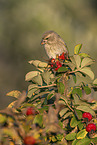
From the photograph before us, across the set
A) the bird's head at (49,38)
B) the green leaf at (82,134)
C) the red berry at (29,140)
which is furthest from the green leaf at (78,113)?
the bird's head at (49,38)

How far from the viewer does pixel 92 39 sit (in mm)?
8266

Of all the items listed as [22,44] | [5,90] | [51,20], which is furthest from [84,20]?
[5,90]

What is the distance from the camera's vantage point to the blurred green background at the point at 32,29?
8.30m

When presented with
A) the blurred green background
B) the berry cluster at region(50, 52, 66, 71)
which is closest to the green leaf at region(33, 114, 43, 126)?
the berry cluster at region(50, 52, 66, 71)

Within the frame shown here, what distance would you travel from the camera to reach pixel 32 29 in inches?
339

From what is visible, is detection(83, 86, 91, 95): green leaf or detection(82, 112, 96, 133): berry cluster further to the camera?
detection(83, 86, 91, 95): green leaf

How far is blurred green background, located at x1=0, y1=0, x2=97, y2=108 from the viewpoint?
8.30 m

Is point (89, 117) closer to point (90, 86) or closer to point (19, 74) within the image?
point (90, 86)

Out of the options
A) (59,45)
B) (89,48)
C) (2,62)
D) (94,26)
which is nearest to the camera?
(59,45)

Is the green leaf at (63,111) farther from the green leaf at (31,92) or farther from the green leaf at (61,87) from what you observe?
the green leaf at (31,92)

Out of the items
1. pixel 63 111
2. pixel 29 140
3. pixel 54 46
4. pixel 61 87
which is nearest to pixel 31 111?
pixel 63 111

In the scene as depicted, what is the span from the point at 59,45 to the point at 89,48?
276 cm

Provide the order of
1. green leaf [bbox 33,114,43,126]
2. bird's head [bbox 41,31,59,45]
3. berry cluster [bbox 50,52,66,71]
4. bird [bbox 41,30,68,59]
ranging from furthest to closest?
bird [bbox 41,30,68,59] < bird's head [bbox 41,31,59,45] < berry cluster [bbox 50,52,66,71] < green leaf [bbox 33,114,43,126]

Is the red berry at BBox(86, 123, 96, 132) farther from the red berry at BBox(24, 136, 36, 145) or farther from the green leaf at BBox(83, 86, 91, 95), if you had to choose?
the red berry at BBox(24, 136, 36, 145)
